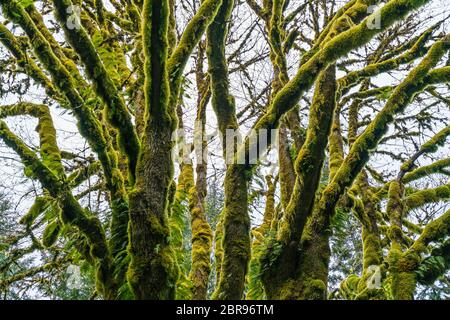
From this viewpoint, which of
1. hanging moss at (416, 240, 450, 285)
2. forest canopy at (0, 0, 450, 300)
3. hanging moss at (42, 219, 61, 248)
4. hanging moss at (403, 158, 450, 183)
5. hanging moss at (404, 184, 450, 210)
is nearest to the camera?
forest canopy at (0, 0, 450, 300)

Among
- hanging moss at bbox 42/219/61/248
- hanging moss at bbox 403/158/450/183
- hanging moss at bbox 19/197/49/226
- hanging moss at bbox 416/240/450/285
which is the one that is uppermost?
hanging moss at bbox 403/158/450/183

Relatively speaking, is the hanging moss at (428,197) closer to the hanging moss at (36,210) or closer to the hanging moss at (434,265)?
the hanging moss at (434,265)

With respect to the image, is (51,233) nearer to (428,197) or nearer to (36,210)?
(36,210)

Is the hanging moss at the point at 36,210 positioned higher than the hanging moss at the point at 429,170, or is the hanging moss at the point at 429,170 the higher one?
the hanging moss at the point at 429,170

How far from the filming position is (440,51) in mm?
4805

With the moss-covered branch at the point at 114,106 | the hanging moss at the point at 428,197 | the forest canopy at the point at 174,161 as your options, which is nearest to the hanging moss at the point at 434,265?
the forest canopy at the point at 174,161

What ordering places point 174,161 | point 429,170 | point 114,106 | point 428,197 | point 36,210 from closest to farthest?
1. point 114,106
2. point 174,161
3. point 36,210
4. point 428,197
5. point 429,170

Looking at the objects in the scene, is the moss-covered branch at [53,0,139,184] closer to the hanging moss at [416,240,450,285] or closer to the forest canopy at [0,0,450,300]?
the forest canopy at [0,0,450,300]

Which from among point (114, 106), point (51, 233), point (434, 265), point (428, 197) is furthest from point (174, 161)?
point (428, 197)

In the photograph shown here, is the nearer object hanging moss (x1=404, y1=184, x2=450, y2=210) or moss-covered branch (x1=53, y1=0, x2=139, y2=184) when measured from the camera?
moss-covered branch (x1=53, y1=0, x2=139, y2=184)

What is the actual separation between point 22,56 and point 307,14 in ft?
17.8

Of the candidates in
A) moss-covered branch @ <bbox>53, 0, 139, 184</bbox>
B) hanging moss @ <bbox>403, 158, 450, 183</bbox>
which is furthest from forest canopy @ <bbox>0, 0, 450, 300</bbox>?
hanging moss @ <bbox>403, 158, 450, 183</bbox>
